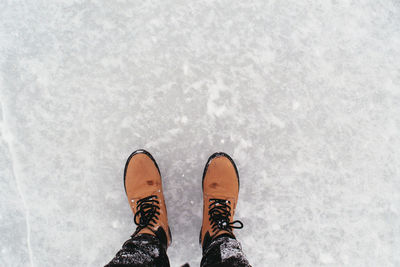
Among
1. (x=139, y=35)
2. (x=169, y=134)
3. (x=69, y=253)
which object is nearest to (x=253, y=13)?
(x=139, y=35)

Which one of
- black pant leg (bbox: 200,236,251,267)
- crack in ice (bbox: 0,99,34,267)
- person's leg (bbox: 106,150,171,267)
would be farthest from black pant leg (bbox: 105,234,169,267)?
crack in ice (bbox: 0,99,34,267)

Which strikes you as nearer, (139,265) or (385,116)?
(139,265)

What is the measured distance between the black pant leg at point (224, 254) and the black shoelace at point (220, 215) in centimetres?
4

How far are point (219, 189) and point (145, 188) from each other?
267 mm

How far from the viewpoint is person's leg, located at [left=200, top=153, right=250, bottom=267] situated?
0.85 m

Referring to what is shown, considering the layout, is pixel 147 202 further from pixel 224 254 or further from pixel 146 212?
pixel 224 254

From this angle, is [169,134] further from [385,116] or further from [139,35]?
[385,116]

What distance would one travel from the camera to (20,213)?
95 cm

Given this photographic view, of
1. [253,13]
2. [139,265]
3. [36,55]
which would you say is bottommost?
[139,265]

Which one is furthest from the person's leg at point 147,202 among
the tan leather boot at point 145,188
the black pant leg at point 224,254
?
the black pant leg at point 224,254

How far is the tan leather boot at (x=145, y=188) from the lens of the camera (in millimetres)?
900

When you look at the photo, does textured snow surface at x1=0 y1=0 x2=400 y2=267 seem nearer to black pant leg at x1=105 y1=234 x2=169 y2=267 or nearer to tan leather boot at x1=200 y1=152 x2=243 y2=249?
tan leather boot at x1=200 y1=152 x2=243 y2=249

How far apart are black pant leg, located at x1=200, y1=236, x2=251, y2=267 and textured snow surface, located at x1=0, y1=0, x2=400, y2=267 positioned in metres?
0.18

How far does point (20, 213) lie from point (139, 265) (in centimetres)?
56
